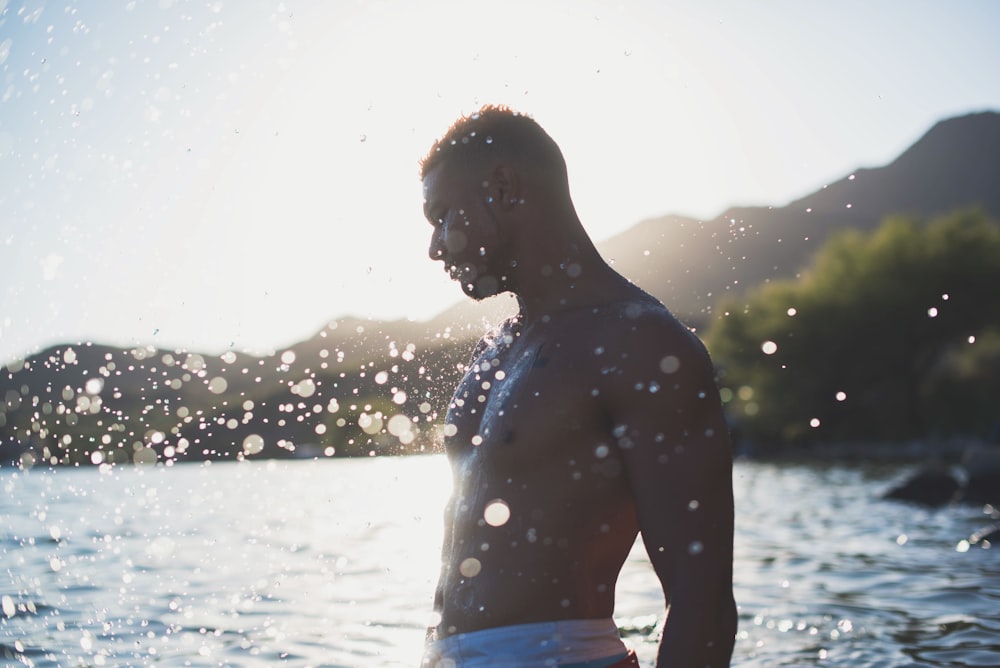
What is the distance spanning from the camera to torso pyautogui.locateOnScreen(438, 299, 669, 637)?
211 centimetres

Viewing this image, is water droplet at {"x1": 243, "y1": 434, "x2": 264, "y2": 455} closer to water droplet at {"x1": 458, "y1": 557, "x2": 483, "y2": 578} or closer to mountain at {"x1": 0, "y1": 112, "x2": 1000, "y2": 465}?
mountain at {"x1": 0, "y1": 112, "x2": 1000, "y2": 465}

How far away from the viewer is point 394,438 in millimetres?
4246

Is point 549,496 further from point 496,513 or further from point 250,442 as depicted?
point 250,442

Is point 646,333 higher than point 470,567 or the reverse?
higher

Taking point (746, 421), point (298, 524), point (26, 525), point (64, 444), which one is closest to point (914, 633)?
point (64, 444)

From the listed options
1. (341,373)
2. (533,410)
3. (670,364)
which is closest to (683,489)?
(670,364)

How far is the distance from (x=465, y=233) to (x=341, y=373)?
7.73 feet

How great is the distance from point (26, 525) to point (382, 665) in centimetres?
1225

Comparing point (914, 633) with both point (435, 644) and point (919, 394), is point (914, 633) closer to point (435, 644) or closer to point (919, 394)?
point (435, 644)

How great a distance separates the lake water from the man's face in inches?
36.9

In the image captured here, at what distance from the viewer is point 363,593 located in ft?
27.5

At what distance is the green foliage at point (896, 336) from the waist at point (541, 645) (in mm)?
57174

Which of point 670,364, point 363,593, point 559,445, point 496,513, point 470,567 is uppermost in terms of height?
point 670,364

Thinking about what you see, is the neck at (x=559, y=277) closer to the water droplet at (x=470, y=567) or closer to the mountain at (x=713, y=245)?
the water droplet at (x=470, y=567)
